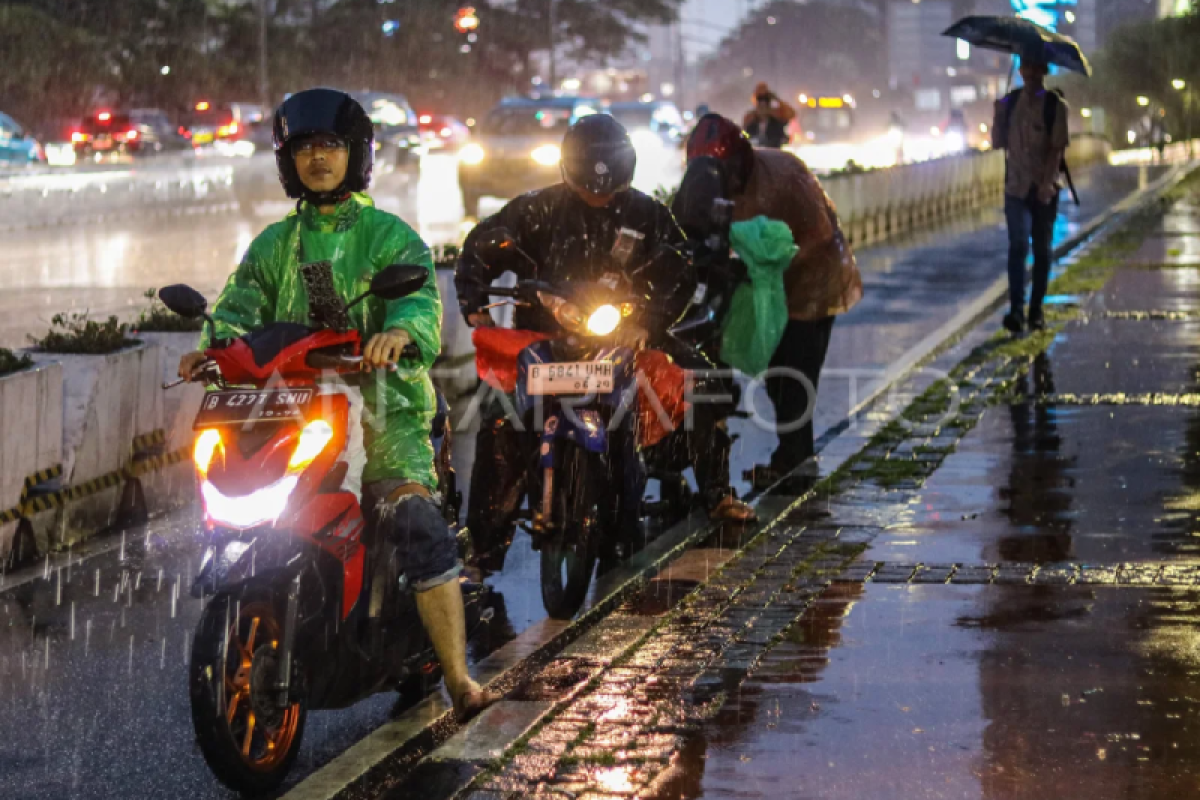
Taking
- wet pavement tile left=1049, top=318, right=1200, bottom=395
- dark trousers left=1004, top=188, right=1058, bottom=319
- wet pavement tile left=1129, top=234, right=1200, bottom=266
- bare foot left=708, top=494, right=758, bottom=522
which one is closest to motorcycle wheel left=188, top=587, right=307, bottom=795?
bare foot left=708, top=494, right=758, bottom=522

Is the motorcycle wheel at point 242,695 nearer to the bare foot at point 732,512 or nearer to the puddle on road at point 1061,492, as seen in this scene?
the puddle on road at point 1061,492

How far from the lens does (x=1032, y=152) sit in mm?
14328

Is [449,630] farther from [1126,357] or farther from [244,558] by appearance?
[1126,357]

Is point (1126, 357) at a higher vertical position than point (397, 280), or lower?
lower

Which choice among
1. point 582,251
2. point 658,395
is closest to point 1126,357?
point 658,395

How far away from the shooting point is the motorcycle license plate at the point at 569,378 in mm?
7098

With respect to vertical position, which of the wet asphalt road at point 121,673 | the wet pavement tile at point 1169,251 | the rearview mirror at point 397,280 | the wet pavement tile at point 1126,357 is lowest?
the wet asphalt road at point 121,673

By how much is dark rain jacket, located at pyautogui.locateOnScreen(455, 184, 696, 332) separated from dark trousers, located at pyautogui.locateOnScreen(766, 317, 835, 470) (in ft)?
6.93

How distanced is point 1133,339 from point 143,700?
9.88 m

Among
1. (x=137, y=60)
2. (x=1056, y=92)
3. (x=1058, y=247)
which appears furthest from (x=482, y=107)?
(x=1056, y=92)

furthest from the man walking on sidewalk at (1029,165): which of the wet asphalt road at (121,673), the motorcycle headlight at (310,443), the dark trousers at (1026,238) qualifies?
the motorcycle headlight at (310,443)

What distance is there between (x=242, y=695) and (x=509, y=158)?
2679 centimetres

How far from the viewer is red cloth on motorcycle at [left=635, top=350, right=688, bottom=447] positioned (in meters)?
7.52

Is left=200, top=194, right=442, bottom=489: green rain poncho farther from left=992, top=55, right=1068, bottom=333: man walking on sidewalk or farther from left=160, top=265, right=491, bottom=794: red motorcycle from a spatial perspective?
left=992, top=55, right=1068, bottom=333: man walking on sidewalk
